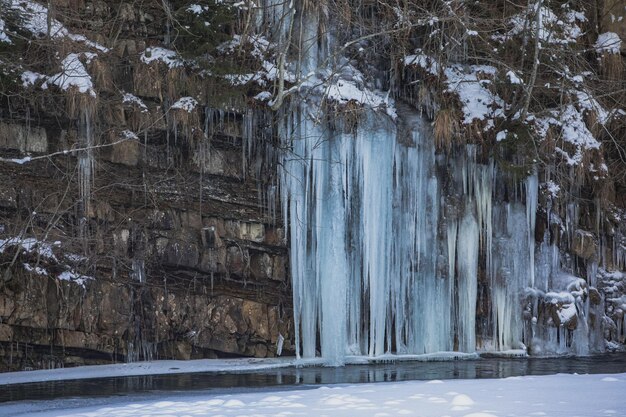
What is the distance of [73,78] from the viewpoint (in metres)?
10.9

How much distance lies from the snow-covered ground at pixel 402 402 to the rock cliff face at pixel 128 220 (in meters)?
4.09

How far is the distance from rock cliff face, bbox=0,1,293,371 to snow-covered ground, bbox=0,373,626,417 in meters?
4.09

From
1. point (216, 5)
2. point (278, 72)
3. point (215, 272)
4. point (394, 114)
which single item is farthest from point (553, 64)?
point (215, 272)

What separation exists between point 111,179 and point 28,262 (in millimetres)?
1634

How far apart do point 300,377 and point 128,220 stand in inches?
152

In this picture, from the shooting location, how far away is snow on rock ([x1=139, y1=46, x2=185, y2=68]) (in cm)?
1188

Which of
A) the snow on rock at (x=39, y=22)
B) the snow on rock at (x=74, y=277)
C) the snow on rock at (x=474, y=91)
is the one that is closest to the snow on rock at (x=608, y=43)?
the snow on rock at (x=474, y=91)

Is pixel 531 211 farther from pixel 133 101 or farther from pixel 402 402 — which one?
pixel 402 402

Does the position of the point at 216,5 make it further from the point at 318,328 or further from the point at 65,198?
the point at 318,328

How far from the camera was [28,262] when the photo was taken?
36.3 feet

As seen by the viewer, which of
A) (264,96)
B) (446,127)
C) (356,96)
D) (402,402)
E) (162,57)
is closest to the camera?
(402,402)

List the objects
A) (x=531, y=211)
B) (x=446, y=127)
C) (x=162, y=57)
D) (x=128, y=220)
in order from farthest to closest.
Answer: (x=531, y=211) → (x=446, y=127) → (x=162, y=57) → (x=128, y=220)

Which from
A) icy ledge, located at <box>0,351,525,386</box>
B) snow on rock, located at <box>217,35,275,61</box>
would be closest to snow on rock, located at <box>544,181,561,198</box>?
icy ledge, located at <box>0,351,525,386</box>

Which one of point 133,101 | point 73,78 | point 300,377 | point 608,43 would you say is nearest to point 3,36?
point 73,78
